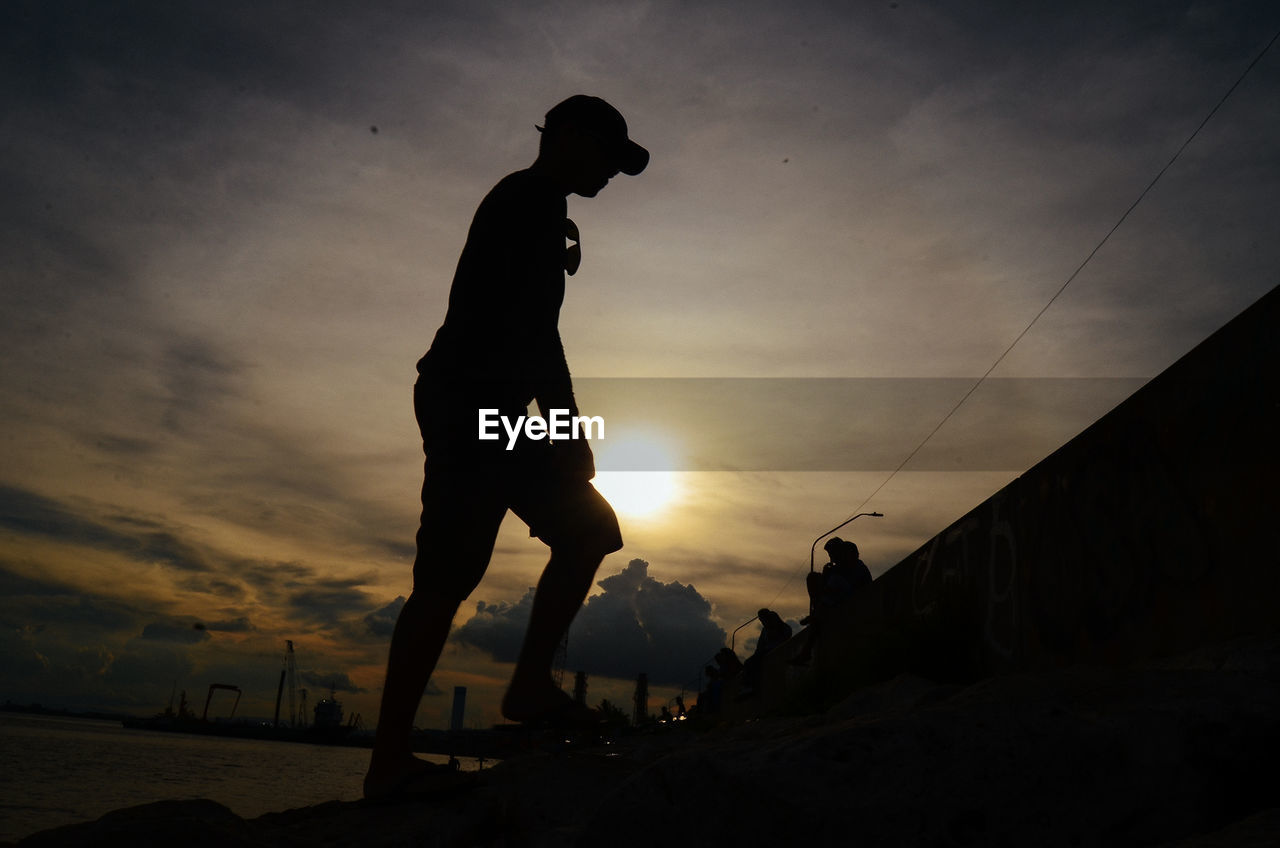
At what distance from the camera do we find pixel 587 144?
306 cm

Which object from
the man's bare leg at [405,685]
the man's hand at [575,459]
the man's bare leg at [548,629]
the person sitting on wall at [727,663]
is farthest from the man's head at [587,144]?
the person sitting on wall at [727,663]

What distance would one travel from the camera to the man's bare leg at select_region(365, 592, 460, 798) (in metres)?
2.51

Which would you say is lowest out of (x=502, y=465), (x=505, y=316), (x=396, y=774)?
(x=396, y=774)

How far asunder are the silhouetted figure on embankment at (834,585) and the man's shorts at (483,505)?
23.7ft

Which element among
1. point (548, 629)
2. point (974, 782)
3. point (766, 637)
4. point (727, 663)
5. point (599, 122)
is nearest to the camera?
point (974, 782)

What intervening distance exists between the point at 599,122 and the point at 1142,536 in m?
2.50

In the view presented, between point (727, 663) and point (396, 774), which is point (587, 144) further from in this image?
point (727, 663)

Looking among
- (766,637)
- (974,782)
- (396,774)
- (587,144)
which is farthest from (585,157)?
(766,637)

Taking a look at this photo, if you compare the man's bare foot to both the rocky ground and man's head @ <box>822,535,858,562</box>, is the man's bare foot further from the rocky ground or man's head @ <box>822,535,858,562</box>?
man's head @ <box>822,535,858,562</box>

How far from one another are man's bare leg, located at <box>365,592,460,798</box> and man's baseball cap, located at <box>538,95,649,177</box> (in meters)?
1.68

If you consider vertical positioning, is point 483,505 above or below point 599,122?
below

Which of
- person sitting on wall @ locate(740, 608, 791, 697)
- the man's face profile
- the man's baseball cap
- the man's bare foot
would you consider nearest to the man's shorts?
the man's bare foot

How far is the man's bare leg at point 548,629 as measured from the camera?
2.72 m

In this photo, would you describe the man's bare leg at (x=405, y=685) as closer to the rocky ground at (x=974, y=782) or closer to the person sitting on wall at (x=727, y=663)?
the rocky ground at (x=974, y=782)
